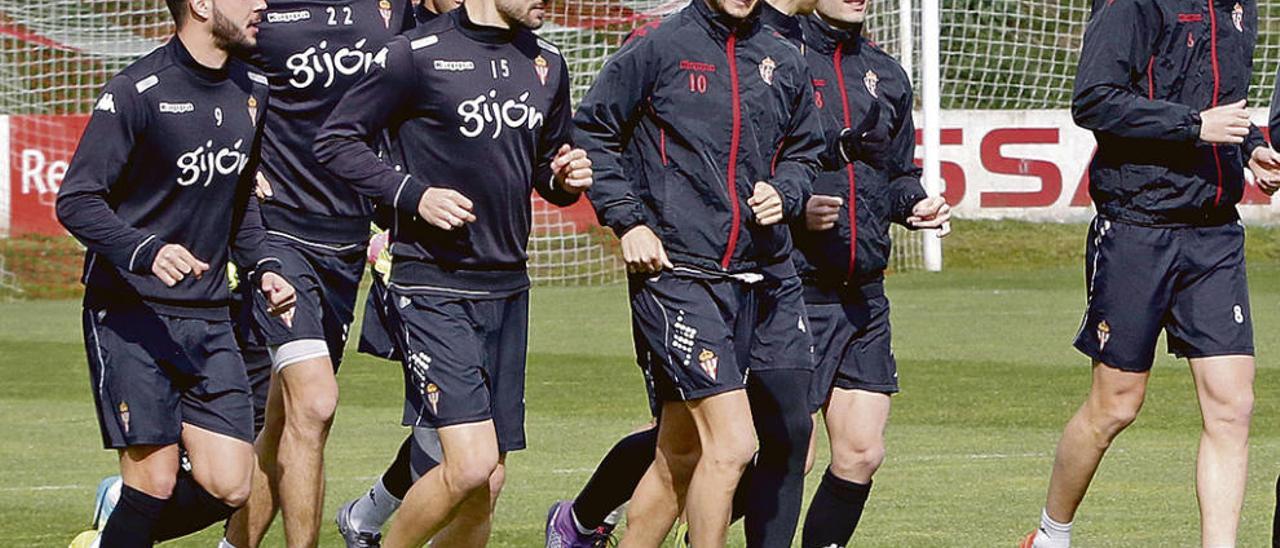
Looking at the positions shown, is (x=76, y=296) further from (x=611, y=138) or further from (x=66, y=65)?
(x=611, y=138)

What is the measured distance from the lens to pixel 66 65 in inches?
917

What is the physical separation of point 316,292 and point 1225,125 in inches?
119

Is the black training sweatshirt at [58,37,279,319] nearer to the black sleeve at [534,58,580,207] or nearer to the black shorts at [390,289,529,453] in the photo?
the black shorts at [390,289,529,453]

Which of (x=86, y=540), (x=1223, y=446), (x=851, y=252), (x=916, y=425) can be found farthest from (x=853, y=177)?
(x=916, y=425)

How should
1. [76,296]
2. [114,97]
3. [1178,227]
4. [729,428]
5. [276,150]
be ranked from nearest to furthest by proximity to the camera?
[114,97] → [729,428] → [1178,227] → [276,150] → [76,296]

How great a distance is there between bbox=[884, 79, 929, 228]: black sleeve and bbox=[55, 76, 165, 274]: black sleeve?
2.57 meters

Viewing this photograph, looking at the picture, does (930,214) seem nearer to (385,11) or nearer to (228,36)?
(385,11)

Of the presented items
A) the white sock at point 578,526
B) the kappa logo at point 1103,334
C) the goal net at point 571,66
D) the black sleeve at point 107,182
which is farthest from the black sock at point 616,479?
the goal net at point 571,66

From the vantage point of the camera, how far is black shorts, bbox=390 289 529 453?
6.68 metres

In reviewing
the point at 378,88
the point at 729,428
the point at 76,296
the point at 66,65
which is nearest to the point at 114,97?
the point at 378,88

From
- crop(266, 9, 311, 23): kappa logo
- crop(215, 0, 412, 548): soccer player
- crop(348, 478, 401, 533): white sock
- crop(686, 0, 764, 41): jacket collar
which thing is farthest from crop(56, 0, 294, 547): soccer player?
crop(686, 0, 764, 41): jacket collar

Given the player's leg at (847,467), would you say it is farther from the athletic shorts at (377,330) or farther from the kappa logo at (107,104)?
the kappa logo at (107,104)

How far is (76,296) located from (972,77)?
31.0 feet

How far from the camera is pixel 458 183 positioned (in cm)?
674
